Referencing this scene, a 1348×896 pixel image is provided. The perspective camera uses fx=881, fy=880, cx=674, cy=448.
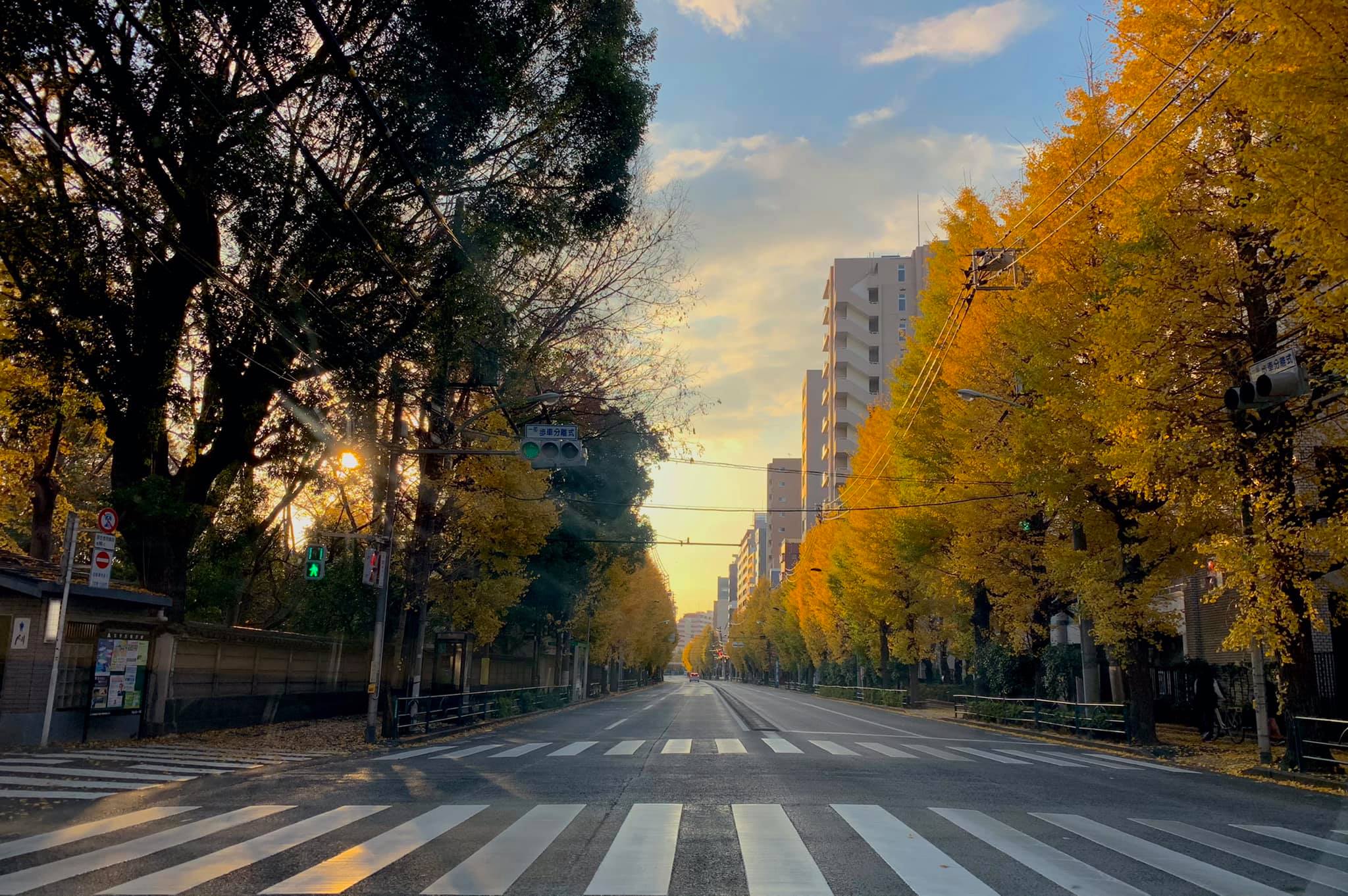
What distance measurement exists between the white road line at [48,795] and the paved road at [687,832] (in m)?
0.40

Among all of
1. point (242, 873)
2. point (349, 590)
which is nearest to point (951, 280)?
point (349, 590)

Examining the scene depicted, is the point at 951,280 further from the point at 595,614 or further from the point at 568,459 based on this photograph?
the point at 595,614

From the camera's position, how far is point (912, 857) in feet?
22.3

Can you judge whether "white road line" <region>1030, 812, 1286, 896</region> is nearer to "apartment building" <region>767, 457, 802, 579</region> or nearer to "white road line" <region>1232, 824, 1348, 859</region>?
"white road line" <region>1232, 824, 1348, 859</region>

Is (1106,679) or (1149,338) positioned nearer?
(1149,338)

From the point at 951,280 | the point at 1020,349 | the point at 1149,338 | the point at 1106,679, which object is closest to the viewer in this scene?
the point at 1149,338

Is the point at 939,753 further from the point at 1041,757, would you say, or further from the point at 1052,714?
the point at 1052,714

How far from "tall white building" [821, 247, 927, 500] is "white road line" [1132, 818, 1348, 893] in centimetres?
7497

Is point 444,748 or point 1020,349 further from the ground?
point 1020,349

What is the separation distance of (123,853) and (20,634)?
10.4 metres

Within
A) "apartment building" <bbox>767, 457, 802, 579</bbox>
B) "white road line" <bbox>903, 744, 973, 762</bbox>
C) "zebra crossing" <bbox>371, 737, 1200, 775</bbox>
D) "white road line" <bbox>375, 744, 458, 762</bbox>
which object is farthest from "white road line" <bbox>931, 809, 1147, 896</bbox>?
"apartment building" <bbox>767, 457, 802, 579</bbox>

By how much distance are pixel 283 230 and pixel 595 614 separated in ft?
122

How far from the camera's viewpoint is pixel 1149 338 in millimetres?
14656

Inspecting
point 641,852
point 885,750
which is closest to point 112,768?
point 641,852
